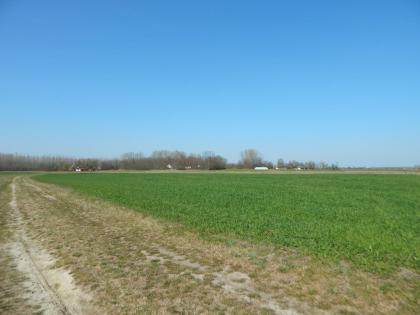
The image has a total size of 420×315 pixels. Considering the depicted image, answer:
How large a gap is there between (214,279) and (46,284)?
161 inches

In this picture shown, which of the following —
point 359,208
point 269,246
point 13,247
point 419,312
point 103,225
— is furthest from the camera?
point 359,208

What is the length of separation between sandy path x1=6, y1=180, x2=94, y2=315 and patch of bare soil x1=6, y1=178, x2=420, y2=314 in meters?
0.29

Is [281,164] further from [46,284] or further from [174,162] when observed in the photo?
[46,284]

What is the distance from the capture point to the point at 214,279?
28.5ft

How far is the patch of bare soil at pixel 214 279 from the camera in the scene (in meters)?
7.10

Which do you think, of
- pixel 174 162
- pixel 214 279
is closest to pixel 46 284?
pixel 214 279

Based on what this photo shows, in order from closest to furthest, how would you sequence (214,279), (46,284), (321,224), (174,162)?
1. (214,279)
2. (46,284)
3. (321,224)
4. (174,162)

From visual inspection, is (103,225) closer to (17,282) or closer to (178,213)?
(178,213)

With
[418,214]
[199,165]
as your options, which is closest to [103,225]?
[418,214]

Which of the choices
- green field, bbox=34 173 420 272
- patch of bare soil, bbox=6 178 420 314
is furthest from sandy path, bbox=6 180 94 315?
green field, bbox=34 173 420 272

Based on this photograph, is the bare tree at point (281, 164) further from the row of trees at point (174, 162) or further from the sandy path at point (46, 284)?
the sandy path at point (46, 284)

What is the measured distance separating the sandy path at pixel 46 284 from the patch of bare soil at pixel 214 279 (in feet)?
0.94

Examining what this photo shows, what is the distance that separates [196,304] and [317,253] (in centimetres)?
459

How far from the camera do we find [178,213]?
18.6 m
